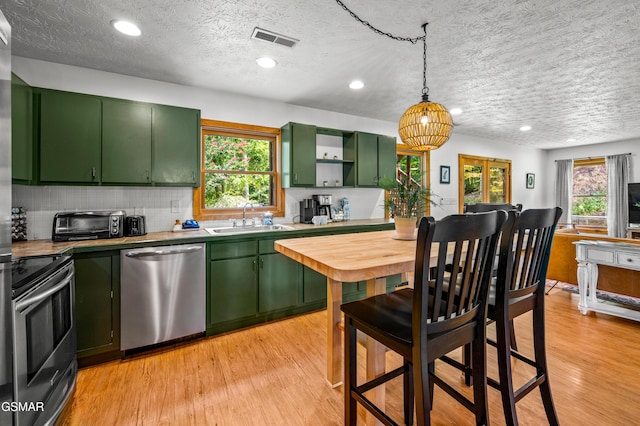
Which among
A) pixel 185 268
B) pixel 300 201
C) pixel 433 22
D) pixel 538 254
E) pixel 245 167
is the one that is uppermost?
pixel 433 22

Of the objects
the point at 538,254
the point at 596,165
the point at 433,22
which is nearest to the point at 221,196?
the point at 433,22

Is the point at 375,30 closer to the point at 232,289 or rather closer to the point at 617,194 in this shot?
the point at 232,289

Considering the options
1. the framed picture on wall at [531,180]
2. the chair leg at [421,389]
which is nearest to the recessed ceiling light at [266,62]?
the chair leg at [421,389]

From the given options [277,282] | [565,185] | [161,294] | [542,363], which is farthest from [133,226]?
[565,185]

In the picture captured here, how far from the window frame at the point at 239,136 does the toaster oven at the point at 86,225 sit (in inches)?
32.0

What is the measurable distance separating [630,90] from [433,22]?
301 centimetres

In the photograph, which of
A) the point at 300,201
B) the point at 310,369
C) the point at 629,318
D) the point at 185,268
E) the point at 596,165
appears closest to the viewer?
the point at 310,369

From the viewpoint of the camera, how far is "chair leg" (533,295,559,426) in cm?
155

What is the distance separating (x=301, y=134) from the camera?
3.56m

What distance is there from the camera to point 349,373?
4.64 feet

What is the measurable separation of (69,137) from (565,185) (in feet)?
29.6

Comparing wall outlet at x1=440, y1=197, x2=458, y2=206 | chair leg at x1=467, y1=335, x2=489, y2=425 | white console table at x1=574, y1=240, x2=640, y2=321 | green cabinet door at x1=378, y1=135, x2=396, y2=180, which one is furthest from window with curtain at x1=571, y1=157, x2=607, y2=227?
chair leg at x1=467, y1=335, x2=489, y2=425

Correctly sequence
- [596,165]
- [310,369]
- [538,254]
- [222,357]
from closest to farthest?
1. [538,254]
2. [310,369]
3. [222,357]
4. [596,165]

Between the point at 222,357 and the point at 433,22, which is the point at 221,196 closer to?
the point at 222,357
